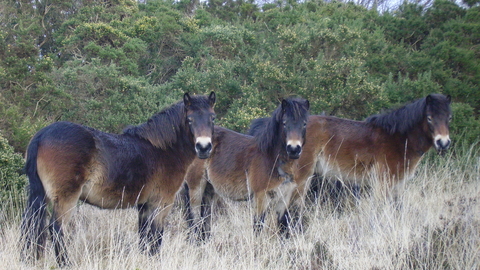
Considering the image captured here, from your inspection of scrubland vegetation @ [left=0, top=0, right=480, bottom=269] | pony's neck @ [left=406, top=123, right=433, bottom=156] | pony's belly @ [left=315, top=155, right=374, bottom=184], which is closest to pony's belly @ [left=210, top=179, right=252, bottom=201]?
scrubland vegetation @ [left=0, top=0, right=480, bottom=269]

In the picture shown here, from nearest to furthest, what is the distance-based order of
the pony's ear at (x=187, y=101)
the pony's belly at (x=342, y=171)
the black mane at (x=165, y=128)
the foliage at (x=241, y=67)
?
the pony's ear at (x=187, y=101) → the black mane at (x=165, y=128) → the pony's belly at (x=342, y=171) → the foliage at (x=241, y=67)

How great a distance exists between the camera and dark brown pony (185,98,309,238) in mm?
5180

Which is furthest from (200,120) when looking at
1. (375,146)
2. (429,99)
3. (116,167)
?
(429,99)

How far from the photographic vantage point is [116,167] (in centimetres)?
439

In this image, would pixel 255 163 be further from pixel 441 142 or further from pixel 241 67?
pixel 241 67

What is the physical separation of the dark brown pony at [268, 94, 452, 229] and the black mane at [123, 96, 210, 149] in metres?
1.97

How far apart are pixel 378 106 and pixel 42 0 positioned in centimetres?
1658

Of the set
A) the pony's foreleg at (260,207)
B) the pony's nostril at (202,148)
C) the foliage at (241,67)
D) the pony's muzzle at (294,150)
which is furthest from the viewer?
the foliage at (241,67)

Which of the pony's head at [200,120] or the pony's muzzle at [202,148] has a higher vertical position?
the pony's head at [200,120]

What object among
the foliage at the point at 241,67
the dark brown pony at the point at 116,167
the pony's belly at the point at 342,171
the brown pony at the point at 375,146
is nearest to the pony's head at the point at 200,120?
the dark brown pony at the point at 116,167

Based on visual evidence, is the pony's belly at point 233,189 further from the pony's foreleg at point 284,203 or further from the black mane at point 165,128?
the black mane at point 165,128

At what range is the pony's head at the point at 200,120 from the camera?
439cm

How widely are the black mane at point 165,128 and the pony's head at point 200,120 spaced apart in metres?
0.08

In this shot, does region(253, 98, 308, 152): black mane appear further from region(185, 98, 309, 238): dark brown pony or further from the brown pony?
the brown pony
